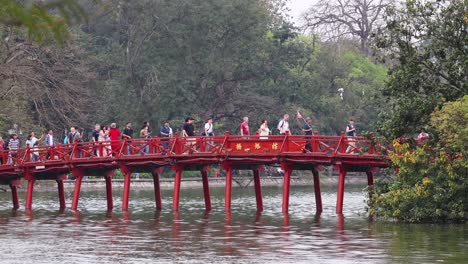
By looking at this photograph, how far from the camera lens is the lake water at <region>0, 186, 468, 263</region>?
2534 centimetres

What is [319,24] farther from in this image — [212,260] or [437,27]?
[212,260]

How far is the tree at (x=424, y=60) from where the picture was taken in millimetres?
35250

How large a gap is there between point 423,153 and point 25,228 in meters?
13.0

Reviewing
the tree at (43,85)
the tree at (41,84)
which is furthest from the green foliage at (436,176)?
the tree at (43,85)

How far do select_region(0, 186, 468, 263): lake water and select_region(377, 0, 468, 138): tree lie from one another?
3842 mm

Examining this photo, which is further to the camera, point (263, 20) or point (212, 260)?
point (263, 20)

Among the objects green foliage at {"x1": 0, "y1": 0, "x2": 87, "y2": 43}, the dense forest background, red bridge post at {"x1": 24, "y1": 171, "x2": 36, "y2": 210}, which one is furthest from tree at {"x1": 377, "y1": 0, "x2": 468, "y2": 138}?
the dense forest background

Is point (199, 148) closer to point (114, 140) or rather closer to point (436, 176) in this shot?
point (114, 140)

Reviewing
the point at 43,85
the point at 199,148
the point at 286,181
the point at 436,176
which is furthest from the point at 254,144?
the point at 43,85

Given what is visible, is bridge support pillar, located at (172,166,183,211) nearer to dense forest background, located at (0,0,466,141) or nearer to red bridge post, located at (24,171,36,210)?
red bridge post, located at (24,171,36,210)

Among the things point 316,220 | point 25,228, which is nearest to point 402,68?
point 316,220

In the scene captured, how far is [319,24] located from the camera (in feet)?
319

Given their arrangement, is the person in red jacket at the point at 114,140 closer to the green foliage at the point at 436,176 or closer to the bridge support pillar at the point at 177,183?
the bridge support pillar at the point at 177,183

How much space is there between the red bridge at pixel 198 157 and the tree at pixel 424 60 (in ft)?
6.51
